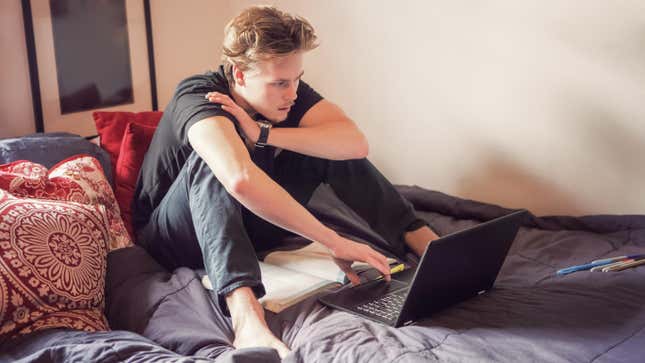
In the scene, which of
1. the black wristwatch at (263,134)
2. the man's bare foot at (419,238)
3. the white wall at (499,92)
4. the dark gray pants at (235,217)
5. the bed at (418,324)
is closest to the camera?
the bed at (418,324)

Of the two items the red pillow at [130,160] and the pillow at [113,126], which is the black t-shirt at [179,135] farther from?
the pillow at [113,126]

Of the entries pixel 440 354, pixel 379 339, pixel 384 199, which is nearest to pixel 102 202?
pixel 384 199

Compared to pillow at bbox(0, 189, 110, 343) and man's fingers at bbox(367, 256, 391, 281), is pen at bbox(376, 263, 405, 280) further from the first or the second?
pillow at bbox(0, 189, 110, 343)

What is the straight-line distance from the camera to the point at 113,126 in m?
2.12

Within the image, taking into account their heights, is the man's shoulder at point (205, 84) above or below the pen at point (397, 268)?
above

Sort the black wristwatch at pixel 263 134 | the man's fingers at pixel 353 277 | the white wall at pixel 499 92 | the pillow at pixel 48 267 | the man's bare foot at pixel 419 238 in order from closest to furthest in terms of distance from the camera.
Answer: the pillow at pixel 48 267 < the man's fingers at pixel 353 277 < the black wristwatch at pixel 263 134 < the man's bare foot at pixel 419 238 < the white wall at pixel 499 92

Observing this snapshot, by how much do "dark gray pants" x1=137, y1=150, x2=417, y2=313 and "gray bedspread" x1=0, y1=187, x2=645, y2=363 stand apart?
0.07 meters

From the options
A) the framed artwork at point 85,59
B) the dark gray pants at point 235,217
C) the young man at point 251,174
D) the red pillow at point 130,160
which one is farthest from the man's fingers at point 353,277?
the framed artwork at point 85,59

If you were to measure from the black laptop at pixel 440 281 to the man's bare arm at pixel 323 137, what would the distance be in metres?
0.38

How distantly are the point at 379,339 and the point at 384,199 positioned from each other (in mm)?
631

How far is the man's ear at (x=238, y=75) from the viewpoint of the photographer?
1758mm

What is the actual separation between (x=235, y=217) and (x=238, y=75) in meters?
0.43

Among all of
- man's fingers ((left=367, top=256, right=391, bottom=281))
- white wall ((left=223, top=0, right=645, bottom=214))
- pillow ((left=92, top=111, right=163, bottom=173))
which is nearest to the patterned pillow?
pillow ((left=92, top=111, right=163, bottom=173))

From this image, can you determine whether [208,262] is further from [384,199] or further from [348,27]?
[348,27]
